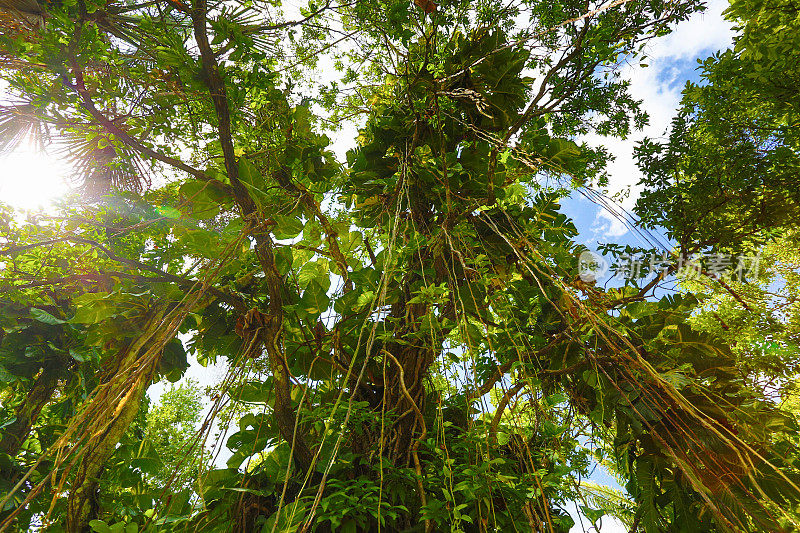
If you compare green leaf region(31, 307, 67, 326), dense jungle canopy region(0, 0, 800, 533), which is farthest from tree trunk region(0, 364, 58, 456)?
green leaf region(31, 307, 67, 326)

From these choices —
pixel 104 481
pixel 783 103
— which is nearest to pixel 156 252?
pixel 104 481

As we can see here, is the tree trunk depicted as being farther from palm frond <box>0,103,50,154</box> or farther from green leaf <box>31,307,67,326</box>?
palm frond <box>0,103,50,154</box>

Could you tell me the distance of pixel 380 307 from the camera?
2.64 feet

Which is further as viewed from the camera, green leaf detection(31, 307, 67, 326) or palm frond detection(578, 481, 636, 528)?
green leaf detection(31, 307, 67, 326)

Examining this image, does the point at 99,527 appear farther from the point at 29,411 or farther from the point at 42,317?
the point at 29,411

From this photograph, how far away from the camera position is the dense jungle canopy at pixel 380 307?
88 centimetres

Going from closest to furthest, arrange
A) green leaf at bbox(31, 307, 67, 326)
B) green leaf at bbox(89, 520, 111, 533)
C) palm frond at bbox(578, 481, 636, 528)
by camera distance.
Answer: green leaf at bbox(89, 520, 111, 533) < palm frond at bbox(578, 481, 636, 528) < green leaf at bbox(31, 307, 67, 326)

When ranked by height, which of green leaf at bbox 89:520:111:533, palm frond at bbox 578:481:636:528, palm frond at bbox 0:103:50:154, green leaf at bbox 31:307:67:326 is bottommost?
green leaf at bbox 89:520:111:533

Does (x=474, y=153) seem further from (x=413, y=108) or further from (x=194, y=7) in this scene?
(x=194, y=7)

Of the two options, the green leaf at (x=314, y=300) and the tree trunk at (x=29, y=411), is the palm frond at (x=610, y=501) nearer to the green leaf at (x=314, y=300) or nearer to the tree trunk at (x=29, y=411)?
the green leaf at (x=314, y=300)

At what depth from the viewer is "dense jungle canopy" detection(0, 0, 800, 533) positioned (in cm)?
88

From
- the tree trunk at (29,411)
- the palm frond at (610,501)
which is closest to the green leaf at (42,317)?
the tree trunk at (29,411)

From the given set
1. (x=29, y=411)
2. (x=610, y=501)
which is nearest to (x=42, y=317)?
(x=29, y=411)

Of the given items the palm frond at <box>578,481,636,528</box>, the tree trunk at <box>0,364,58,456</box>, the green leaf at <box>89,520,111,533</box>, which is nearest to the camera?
the green leaf at <box>89,520,111,533</box>
